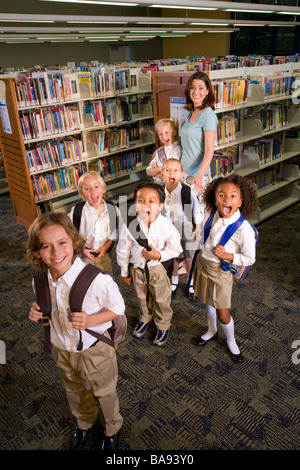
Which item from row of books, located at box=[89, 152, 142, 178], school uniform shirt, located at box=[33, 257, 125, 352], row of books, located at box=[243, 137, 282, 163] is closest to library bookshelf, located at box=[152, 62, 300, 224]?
row of books, located at box=[243, 137, 282, 163]

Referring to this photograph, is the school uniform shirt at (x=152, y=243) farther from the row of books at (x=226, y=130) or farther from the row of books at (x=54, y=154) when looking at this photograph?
the row of books at (x=54, y=154)

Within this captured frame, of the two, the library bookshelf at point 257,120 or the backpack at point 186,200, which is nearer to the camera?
the backpack at point 186,200

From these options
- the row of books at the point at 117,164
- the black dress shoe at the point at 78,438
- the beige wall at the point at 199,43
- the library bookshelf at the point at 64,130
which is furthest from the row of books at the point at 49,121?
the beige wall at the point at 199,43

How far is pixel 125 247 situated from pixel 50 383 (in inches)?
41.0

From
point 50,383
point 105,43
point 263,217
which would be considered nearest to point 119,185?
point 263,217

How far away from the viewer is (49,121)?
416cm

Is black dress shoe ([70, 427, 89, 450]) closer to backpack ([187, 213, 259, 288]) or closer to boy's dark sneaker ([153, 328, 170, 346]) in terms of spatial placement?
boy's dark sneaker ([153, 328, 170, 346])

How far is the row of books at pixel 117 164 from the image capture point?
4.85 m

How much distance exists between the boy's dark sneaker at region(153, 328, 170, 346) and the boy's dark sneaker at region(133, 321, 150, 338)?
0.43 ft

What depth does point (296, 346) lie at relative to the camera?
2502 millimetres

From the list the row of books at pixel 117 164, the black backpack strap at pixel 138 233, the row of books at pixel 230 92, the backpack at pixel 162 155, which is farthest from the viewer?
the row of books at pixel 117 164

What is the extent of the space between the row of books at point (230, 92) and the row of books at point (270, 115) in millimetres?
403

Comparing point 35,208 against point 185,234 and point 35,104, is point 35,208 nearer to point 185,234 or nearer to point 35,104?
point 35,104

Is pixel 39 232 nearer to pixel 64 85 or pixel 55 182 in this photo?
pixel 55 182
